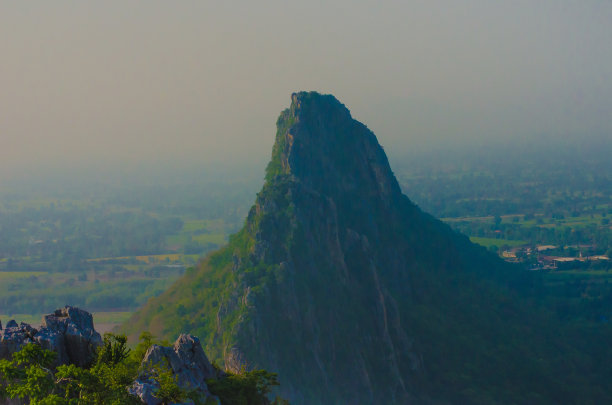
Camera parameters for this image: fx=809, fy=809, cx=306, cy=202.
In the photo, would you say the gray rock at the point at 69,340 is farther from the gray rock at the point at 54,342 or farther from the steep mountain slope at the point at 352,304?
the steep mountain slope at the point at 352,304

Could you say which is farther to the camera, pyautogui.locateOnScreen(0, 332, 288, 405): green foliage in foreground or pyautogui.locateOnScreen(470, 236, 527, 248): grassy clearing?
pyautogui.locateOnScreen(470, 236, 527, 248): grassy clearing

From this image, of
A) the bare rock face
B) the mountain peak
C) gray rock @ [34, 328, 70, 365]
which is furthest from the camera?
the mountain peak

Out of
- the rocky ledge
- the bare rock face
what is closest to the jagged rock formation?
the rocky ledge

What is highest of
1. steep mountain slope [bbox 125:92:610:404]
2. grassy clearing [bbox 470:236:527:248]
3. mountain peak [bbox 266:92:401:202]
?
mountain peak [bbox 266:92:401:202]

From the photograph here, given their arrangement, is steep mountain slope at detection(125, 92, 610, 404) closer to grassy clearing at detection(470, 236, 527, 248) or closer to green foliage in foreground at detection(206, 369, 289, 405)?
green foliage in foreground at detection(206, 369, 289, 405)

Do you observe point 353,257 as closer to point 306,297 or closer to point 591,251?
point 306,297

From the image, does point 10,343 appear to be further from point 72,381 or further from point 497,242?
point 497,242
